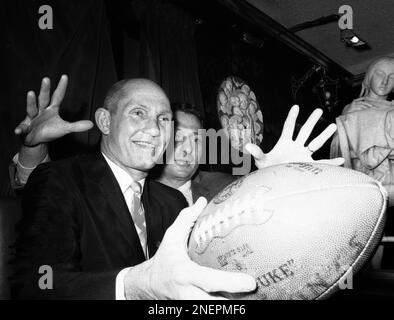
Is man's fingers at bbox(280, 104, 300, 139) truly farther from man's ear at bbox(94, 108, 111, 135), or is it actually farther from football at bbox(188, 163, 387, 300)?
man's ear at bbox(94, 108, 111, 135)

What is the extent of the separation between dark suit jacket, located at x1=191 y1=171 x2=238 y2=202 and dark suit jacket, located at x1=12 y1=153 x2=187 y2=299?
2.51 ft

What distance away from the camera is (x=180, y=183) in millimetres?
1897

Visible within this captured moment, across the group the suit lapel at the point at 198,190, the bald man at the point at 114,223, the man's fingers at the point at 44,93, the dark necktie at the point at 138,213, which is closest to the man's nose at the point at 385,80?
the suit lapel at the point at 198,190

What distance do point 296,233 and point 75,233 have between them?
1.83 feet

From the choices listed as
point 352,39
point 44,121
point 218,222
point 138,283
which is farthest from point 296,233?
point 352,39

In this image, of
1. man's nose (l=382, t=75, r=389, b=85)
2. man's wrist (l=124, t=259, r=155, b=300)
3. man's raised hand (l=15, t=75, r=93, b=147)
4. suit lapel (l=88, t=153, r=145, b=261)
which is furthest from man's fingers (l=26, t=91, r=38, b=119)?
man's nose (l=382, t=75, r=389, b=85)

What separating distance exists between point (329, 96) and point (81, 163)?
15.2 feet

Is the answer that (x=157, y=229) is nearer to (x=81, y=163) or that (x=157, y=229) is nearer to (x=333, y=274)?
(x=81, y=163)

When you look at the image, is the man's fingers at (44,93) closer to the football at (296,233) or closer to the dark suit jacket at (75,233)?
the dark suit jacket at (75,233)

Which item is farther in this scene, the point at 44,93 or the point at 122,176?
the point at 44,93

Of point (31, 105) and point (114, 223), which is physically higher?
point (31, 105)

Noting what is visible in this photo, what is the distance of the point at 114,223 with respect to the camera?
99 centimetres

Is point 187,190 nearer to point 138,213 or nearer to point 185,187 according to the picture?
point 185,187

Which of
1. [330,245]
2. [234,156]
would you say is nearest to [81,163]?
[330,245]
